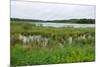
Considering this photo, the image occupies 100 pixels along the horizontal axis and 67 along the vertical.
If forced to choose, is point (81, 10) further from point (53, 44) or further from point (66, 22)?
point (53, 44)

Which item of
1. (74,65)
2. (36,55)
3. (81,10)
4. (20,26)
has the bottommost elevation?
(74,65)

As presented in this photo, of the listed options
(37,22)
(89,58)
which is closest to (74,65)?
(89,58)

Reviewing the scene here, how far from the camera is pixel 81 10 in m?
2.88

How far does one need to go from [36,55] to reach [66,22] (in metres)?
0.62

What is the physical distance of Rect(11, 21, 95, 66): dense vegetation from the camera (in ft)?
8.41

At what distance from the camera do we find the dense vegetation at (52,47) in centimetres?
256

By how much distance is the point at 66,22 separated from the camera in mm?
2801

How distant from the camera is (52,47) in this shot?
2727 millimetres

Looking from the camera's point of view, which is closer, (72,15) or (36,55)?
(36,55)
